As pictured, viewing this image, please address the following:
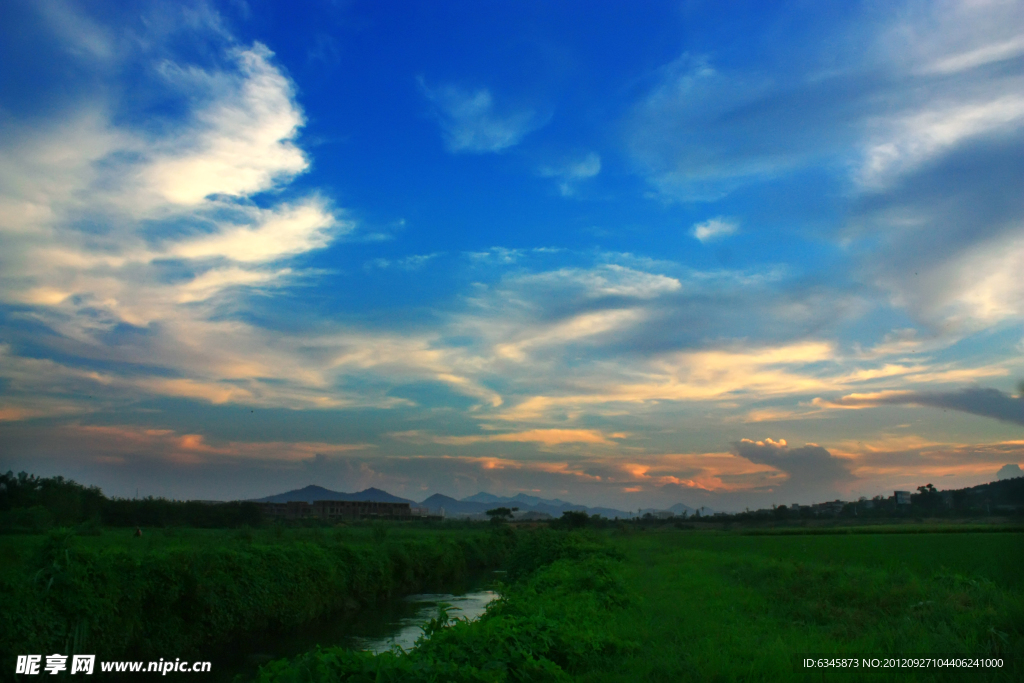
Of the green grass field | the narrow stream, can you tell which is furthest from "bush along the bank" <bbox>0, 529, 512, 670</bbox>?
the green grass field

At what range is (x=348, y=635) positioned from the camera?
24.1m

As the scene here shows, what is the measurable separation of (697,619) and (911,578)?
612cm

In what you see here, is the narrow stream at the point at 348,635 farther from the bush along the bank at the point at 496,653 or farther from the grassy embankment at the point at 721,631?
the grassy embankment at the point at 721,631

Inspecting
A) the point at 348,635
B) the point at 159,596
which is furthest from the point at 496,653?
the point at 348,635

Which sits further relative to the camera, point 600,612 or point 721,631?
point 600,612

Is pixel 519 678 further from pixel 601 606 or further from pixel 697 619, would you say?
pixel 601 606

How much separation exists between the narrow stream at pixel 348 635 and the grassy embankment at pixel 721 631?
425 centimetres

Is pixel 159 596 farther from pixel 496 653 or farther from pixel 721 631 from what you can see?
pixel 721 631

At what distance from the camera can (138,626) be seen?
17.3 meters

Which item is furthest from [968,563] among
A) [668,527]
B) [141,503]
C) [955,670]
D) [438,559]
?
[668,527]

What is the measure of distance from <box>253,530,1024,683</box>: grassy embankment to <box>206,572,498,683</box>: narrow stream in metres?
4.25

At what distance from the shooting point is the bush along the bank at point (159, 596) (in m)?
14.9

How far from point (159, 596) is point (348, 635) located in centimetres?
826

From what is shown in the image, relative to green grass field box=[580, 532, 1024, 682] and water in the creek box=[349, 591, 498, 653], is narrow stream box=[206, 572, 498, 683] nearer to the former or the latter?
water in the creek box=[349, 591, 498, 653]
